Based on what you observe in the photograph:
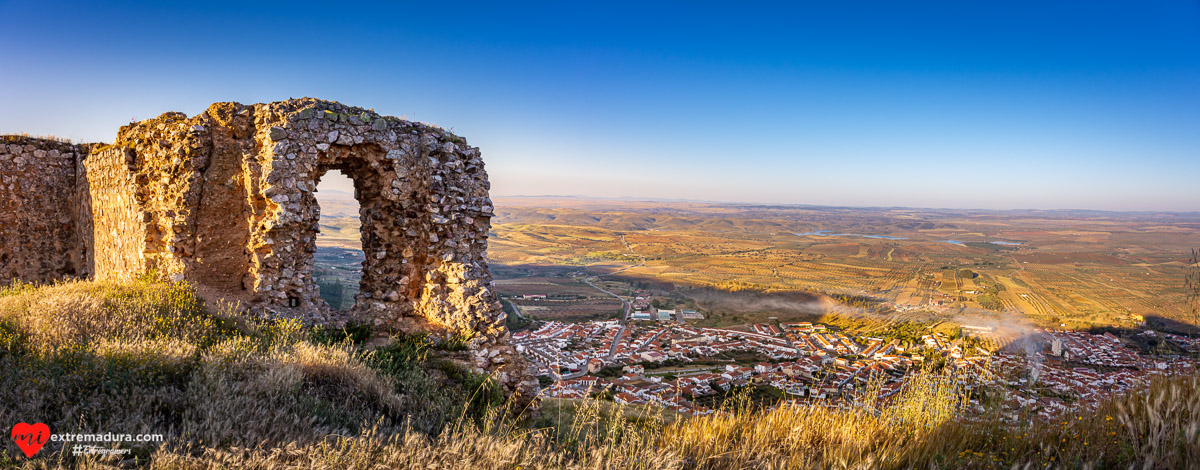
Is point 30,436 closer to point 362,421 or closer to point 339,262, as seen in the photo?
point 362,421

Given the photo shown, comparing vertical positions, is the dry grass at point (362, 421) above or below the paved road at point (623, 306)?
above

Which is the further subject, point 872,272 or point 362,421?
point 872,272

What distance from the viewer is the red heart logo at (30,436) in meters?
2.94

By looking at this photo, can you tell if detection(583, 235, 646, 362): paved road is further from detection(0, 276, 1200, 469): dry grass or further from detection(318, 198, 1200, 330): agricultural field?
detection(0, 276, 1200, 469): dry grass

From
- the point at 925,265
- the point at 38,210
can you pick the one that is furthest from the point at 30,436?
the point at 925,265

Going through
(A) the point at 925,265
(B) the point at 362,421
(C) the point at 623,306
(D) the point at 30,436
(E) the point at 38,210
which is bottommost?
(C) the point at 623,306

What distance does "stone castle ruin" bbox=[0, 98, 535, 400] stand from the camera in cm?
689

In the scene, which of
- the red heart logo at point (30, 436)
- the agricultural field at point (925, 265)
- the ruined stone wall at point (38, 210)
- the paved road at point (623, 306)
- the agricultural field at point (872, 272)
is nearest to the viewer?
the red heart logo at point (30, 436)

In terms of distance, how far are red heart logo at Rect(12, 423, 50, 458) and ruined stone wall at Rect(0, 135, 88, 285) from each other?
9697 mm

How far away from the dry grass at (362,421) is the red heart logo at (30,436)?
7 cm

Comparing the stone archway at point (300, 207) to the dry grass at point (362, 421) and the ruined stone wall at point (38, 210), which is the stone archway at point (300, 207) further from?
the ruined stone wall at point (38, 210)

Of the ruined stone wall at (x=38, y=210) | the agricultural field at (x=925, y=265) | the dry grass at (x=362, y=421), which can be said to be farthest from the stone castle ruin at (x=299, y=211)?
the agricultural field at (x=925, y=265)

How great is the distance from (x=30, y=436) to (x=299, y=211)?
13.8 feet

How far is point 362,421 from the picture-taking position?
13.5 ft
